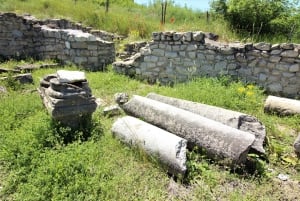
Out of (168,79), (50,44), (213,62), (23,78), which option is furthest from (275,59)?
(50,44)

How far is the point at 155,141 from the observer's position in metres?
3.62

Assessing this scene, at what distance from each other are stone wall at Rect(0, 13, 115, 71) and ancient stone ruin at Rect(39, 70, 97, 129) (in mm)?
4851

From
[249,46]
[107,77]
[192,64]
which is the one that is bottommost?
[107,77]

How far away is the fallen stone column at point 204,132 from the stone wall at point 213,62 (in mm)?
3067

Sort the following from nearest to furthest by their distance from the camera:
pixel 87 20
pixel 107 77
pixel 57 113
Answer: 1. pixel 57 113
2. pixel 107 77
3. pixel 87 20

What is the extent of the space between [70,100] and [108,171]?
1246 mm

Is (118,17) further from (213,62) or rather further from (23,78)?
(213,62)

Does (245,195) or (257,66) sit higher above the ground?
(257,66)

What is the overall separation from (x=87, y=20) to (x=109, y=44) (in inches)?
159

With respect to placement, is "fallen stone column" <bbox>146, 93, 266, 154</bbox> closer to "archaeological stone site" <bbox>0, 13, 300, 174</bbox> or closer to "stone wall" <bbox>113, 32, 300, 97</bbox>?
"archaeological stone site" <bbox>0, 13, 300, 174</bbox>

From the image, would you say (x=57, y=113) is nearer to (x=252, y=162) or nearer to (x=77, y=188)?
(x=77, y=188)

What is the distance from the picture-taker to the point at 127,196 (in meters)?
3.08

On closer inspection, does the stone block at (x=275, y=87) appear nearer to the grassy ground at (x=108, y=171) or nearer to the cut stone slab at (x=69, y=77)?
the grassy ground at (x=108, y=171)

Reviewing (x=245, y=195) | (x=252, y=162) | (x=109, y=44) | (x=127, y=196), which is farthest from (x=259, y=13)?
(x=127, y=196)
